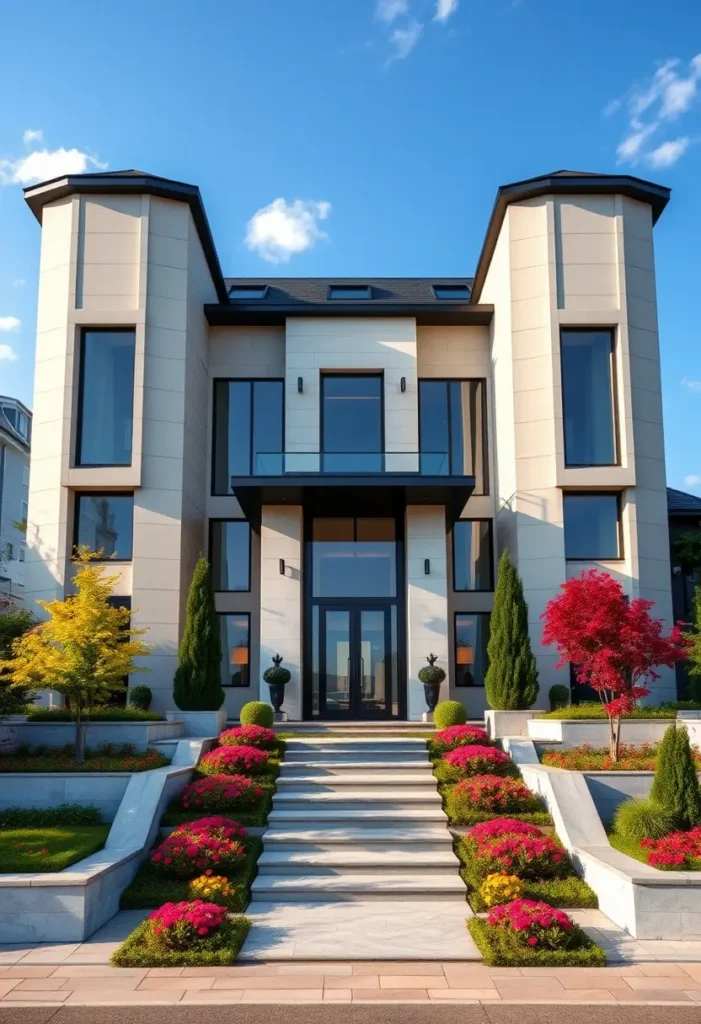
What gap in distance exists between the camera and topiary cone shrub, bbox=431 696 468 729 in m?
16.3

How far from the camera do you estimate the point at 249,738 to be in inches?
571

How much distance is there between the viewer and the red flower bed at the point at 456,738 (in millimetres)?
14430

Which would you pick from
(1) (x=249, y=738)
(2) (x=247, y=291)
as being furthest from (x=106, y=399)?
(1) (x=249, y=738)

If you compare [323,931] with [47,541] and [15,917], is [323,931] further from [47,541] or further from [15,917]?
[47,541]

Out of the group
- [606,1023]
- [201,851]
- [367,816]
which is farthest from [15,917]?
[606,1023]

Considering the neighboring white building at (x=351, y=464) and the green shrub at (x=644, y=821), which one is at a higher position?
the neighboring white building at (x=351, y=464)

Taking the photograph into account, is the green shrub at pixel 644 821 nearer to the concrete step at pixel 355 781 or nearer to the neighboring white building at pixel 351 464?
the concrete step at pixel 355 781

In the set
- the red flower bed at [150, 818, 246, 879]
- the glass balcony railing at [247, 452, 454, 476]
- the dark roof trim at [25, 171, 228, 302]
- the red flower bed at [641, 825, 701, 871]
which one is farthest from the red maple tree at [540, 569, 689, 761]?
the dark roof trim at [25, 171, 228, 302]

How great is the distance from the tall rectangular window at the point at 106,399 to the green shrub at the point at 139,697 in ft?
15.7

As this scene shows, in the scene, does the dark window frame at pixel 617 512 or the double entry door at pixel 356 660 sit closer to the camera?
the dark window frame at pixel 617 512

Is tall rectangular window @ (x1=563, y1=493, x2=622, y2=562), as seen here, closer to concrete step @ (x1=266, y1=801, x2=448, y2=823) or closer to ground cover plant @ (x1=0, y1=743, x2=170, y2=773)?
concrete step @ (x1=266, y1=801, x2=448, y2=823)

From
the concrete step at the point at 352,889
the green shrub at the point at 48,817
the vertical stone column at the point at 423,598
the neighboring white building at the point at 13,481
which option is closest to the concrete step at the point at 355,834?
the concrete step at the point at 352,889

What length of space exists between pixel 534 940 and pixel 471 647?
42.5ft

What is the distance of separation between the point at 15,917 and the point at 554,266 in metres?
16.3
